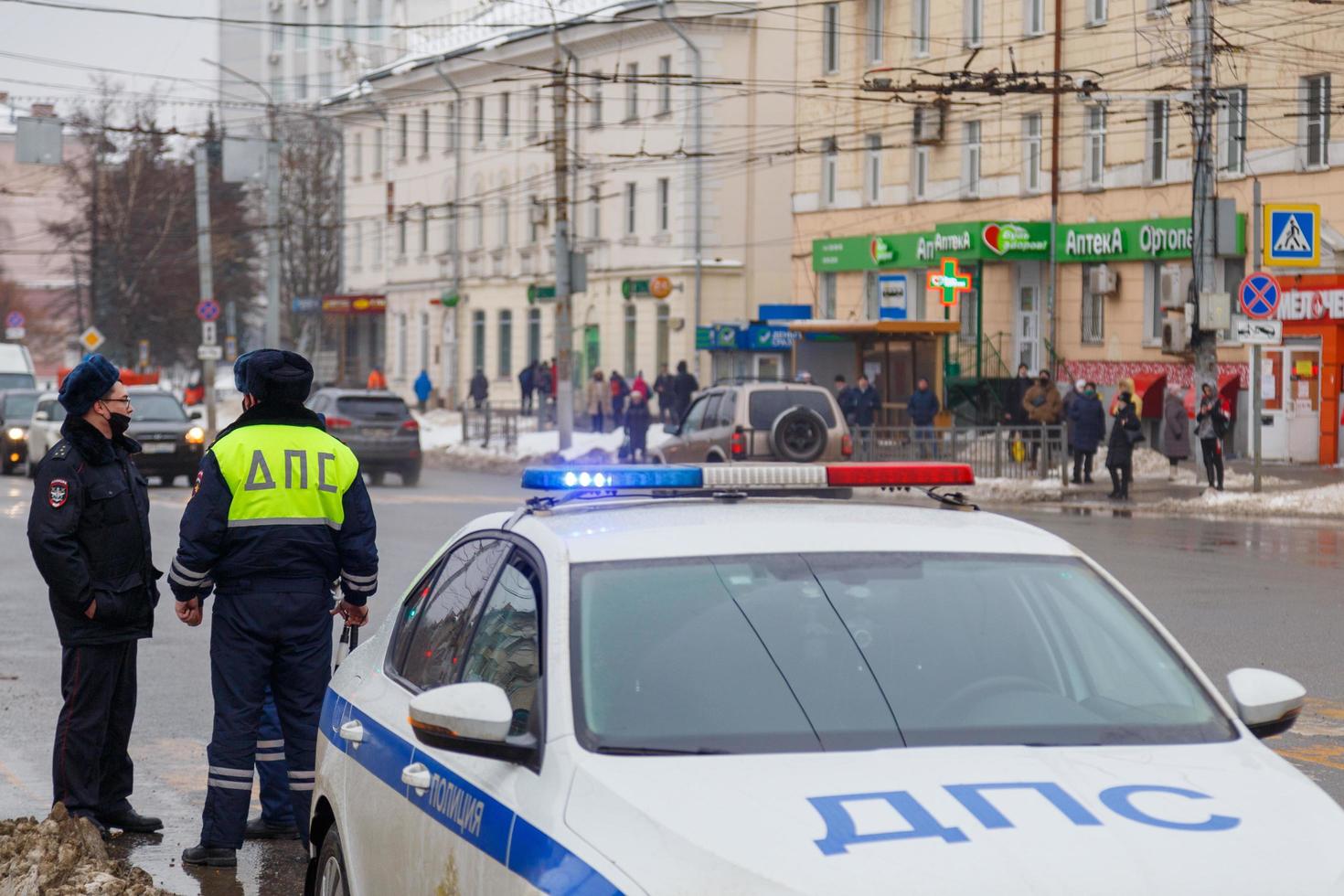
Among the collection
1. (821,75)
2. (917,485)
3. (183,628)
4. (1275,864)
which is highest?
(821,75)

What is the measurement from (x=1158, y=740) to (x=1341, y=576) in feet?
45.8

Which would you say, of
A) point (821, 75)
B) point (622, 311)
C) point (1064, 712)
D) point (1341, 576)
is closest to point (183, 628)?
point (1341, 576)

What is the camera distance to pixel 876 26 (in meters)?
48.4

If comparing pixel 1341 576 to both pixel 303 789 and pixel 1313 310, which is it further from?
pixel 1313 310

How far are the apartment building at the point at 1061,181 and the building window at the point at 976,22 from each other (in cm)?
7

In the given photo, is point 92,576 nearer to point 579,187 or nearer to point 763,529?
point 763,529

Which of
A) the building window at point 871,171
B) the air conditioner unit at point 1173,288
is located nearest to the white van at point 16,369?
the building window at point 871,171

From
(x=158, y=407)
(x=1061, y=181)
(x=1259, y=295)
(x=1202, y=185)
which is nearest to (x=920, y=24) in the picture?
(x=1061, y=181)

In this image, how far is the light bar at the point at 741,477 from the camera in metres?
5.07

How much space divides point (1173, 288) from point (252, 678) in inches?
1287

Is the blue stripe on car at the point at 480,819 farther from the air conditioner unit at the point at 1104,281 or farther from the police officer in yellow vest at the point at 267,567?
the air conditioner unit at the point at 1104,281

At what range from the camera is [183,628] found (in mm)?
14273

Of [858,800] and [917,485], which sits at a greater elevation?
[917,485]

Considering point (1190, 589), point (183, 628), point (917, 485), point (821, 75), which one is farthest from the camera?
point (821, 75)
